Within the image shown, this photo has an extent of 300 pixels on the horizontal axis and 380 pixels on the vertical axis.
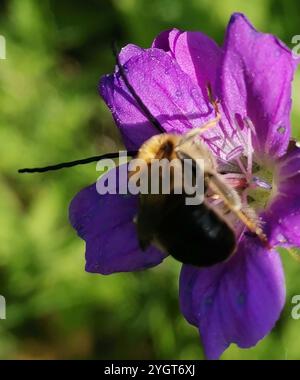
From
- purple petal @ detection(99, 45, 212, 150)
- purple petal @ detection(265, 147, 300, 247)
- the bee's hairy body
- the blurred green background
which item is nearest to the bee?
the bee's hairy body

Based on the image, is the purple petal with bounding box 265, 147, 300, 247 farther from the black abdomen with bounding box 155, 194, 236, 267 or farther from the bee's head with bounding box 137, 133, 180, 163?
the bee's head with bounding box 137, 133, 180, 163

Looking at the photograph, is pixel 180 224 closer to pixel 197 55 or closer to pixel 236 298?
pixel 236 298

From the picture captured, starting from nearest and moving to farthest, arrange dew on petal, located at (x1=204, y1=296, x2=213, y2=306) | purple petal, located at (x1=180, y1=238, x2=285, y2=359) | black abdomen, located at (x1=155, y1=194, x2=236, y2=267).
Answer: black abdomen, located at (x1=155, y1=194, x2=236, y2=267)
purple petal, located at (x1=180, y1=238, x2=285, y2=359)
dew on petal, located at (x1=204, y1=296, x2=213, y2=306)

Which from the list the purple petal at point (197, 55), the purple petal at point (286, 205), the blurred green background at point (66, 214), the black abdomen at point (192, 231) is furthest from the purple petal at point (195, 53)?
the blurred green background at point (66, 214)

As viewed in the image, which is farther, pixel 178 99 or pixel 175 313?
pixel 175 313

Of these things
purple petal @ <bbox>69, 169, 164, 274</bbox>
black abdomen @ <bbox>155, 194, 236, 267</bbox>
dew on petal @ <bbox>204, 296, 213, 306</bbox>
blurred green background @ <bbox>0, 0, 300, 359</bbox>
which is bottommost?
blurred green background @ <bbox>0, 0, 300, 359</bbox>

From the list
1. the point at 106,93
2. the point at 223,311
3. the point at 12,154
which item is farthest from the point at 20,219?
the point at 223,311

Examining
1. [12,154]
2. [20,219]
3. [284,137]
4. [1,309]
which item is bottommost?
[1,309]

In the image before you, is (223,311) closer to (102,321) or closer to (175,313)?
(175,313)
